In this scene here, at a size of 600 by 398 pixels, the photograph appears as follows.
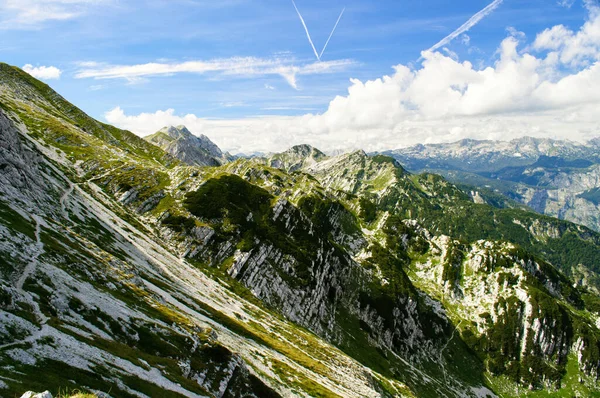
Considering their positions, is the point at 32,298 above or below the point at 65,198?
above

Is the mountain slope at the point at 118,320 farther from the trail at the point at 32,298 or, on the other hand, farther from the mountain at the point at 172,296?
the mountain at the point at 172,296

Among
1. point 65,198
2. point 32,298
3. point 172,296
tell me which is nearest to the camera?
point 32,298

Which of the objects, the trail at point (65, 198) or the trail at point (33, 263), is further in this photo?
the trail at point (65, 198)

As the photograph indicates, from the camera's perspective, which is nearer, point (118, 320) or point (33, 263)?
point (118, 320)

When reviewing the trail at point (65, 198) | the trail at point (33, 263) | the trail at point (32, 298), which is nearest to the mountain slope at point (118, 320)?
the trail at point (32, 298)

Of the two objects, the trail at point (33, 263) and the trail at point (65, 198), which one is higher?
the trail at point (33, 263)

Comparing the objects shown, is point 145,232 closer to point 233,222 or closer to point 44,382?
point 233,222

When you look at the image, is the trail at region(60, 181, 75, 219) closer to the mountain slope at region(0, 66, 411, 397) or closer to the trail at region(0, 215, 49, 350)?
the mountain slope at region(0, 66, 411, 397)

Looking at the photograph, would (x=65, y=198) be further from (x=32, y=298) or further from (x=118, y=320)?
(x=32, y=298)

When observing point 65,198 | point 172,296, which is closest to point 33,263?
point 172,296

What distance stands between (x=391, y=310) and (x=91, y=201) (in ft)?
546

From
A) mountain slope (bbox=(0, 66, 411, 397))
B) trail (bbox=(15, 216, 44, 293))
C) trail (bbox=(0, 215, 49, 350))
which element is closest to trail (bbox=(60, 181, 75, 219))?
mountain slope (bbox=(0, 66, 411, 397))

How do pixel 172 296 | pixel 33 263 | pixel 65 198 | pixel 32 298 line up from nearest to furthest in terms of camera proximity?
pixel 32 298
pixel 33 263
pixel 172 296
pixel 65 198

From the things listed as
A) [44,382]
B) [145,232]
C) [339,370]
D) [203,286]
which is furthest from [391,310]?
[44,382]
